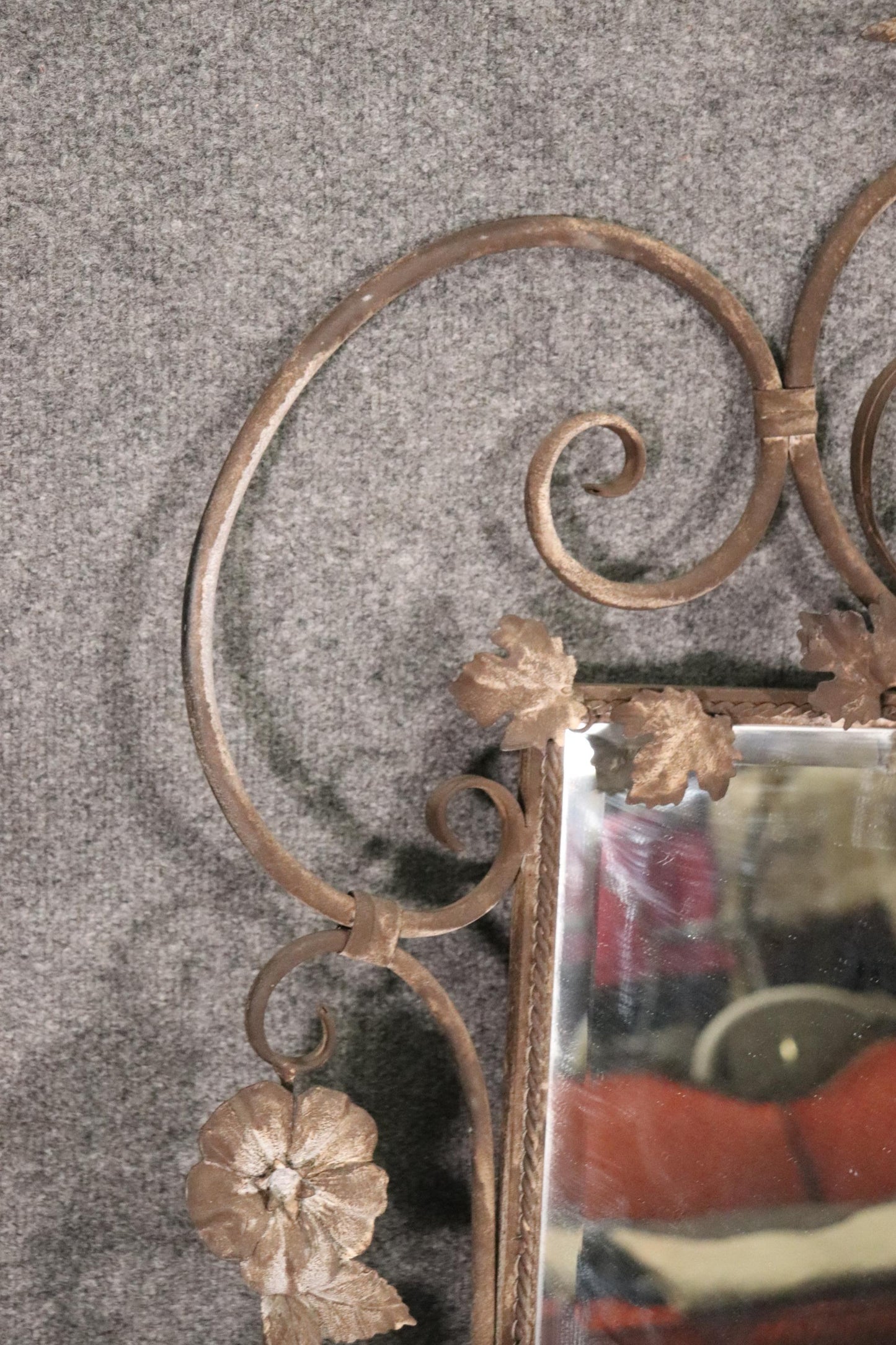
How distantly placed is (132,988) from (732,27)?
18.2 inches

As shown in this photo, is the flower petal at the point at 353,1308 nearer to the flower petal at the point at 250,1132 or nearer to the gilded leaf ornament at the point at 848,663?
the flower petal at the point at 250,1132

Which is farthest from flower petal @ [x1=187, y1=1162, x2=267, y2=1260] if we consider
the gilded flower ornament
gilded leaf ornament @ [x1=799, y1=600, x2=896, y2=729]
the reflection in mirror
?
gilded leaf ornament @ [x1=799, y1=600, x2=896, y2=729]

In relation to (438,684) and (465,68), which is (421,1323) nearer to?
(438,684)

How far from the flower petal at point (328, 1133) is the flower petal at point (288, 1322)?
0.16ft

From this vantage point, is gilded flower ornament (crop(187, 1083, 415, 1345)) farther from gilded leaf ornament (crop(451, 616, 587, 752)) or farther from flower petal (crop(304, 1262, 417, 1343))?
gilded leaf ornament (crop(451, 616, 587, 752))

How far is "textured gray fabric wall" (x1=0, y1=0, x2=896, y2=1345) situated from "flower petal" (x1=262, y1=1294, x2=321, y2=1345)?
8 centimetres

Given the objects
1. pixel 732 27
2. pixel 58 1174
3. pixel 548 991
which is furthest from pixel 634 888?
pixel 732 27

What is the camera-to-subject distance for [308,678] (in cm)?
48

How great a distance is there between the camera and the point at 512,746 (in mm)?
452

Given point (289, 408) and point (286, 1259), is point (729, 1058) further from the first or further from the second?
point (289, 408)

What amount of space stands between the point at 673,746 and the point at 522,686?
0.06m

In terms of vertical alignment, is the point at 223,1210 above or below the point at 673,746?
below

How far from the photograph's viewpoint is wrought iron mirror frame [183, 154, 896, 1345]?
43 cm

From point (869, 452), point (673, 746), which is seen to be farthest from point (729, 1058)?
point (869, 452)
